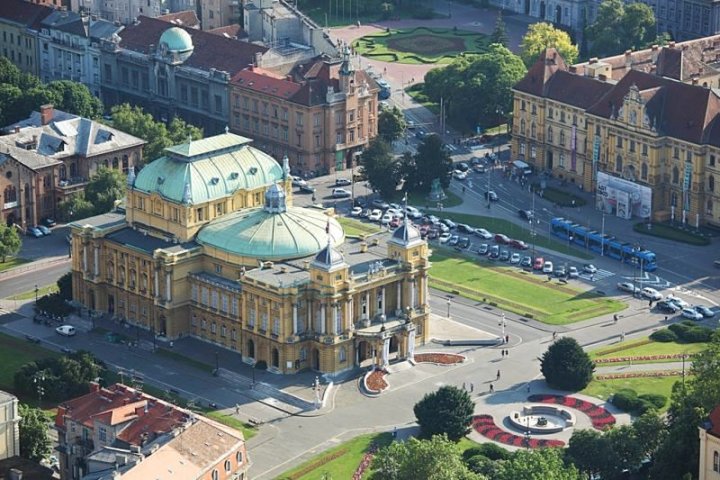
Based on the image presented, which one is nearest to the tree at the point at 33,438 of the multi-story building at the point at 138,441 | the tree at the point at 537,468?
the multi-story building at the point at 138,441

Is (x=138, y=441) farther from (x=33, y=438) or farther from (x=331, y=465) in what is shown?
(x=331, y=465)

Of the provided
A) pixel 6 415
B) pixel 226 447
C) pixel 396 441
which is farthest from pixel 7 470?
pixel 396 441

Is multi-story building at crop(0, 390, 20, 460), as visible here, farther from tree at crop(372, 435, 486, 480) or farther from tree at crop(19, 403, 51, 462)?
tree at crop(372, 435, 486, 480)

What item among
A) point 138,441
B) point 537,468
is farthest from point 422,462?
point 138,441

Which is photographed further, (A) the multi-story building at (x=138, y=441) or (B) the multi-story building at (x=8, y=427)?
(B) the multi-story building at (x=8, y=427)

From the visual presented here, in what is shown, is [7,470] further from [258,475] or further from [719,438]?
[719,438]

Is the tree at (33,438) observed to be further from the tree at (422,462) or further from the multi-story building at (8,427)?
the tree at (422,462)
